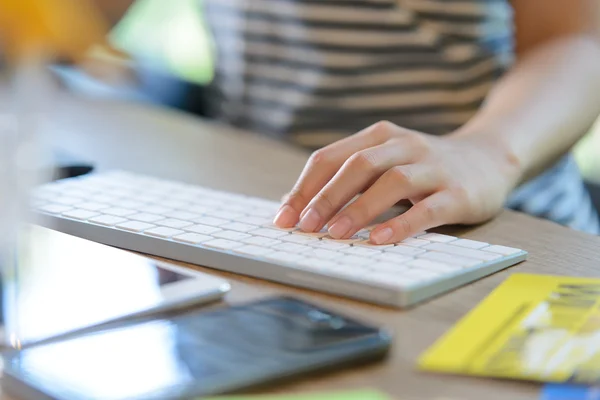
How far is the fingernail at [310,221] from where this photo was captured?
0.63 metres

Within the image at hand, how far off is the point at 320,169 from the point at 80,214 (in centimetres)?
20

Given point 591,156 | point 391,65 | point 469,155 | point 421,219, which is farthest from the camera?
point 591,156

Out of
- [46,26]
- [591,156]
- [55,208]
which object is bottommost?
[591,156]

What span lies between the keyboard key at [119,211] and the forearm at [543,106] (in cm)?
34

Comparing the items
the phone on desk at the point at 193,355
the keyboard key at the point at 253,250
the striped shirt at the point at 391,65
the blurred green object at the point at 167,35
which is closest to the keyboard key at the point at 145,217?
the keyboard key at the point at 253,250

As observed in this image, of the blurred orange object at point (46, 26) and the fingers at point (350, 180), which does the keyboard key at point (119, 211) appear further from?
the blurred orange object at point (46, 26)

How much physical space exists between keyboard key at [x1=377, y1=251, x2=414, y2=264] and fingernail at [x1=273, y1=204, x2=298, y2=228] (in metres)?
0.10

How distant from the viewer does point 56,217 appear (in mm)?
668

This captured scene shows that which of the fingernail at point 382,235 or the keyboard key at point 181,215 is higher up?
the fingernail at point 382,235

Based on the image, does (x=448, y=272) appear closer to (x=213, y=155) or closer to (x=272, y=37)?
(x=213, y=155)

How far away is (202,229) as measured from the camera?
2.06 ft

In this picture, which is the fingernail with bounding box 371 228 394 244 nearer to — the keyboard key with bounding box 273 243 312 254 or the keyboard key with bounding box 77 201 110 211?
the keyboard key with bounding box 273 243 312 254

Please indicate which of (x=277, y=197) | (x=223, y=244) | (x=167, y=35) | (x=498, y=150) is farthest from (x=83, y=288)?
(x=167, y=35)

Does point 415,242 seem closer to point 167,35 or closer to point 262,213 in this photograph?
point 262,213
